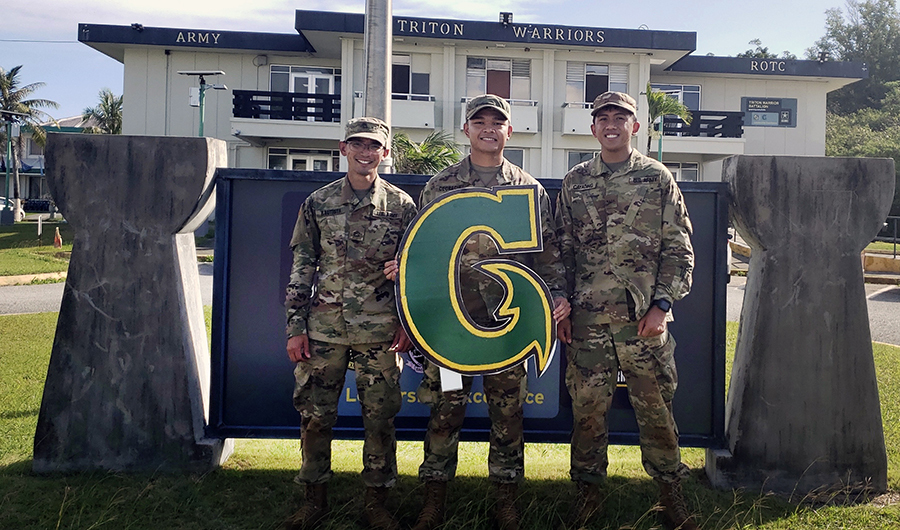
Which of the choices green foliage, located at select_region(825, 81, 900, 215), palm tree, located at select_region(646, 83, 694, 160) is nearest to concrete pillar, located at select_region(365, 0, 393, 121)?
palm tree, located at select_region(646, 83, 694, 160)

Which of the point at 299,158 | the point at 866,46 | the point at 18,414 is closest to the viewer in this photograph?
the point at 18,414

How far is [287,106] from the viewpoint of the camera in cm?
2341

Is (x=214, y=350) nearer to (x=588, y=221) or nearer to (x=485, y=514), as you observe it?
(x=485, y=514)

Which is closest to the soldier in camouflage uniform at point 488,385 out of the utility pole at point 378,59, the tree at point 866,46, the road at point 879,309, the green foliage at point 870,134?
the utility pole at point 378,59

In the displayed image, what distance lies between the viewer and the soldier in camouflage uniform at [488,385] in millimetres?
3324

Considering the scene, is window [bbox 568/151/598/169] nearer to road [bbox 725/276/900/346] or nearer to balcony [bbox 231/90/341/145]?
balcony [bbox 231/90/341/145]

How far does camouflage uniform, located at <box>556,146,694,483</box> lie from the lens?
11.0ft

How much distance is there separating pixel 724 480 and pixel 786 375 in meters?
0.68

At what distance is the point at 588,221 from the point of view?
136 inches

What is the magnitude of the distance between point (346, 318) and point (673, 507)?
6.09 ft

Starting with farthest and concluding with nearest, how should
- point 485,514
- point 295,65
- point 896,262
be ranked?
point 295,65 → point 896,262 → point 485,514

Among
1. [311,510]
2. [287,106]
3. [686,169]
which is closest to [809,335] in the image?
[311,510]

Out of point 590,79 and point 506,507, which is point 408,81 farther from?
point 506,507

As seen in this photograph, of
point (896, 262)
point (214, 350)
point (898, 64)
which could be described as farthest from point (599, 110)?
point (898, 64)
